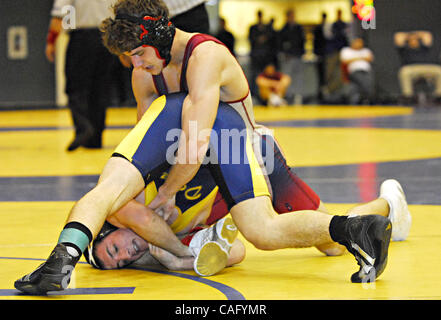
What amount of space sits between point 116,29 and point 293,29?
14516mm

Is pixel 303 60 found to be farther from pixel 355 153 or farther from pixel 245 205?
pixel 245 205

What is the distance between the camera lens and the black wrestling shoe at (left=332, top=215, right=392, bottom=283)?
2.73 m

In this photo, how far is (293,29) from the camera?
17.3 metres

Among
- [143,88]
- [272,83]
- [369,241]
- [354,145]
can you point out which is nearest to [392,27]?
[272,83]

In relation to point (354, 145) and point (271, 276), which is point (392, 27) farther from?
point (271, 276)

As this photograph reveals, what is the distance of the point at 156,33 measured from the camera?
3.10 m

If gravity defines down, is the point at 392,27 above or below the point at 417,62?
above

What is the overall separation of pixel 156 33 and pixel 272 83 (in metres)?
14.1

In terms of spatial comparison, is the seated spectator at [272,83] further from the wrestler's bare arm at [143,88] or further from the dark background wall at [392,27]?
the wrestler's bare arm at [143,88]

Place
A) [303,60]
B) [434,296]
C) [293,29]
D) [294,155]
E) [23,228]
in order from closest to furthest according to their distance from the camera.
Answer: [434,296]
[23,228]
[294,155]
[293,29]
[303,60]

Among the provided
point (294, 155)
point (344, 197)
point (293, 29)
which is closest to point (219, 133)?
point (344, 197)

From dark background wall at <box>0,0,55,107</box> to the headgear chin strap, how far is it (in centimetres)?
1547

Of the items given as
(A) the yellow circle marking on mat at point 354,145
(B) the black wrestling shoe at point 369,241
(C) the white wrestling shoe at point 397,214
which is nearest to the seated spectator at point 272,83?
(A) the yellow circle marking on mat at point 354,145

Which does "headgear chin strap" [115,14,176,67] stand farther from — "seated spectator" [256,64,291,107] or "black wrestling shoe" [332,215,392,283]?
"seated spectator" [256,64,291,107]
